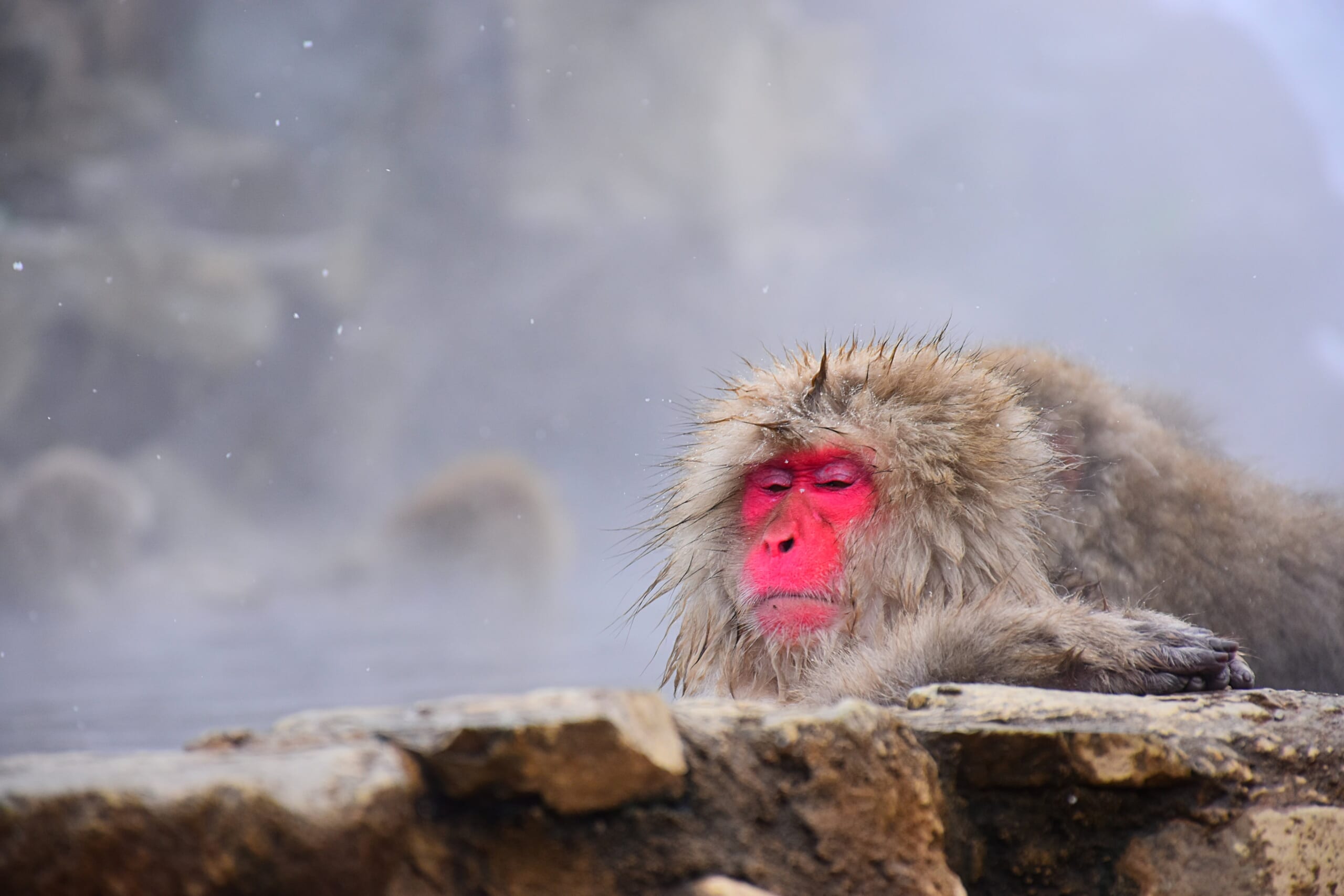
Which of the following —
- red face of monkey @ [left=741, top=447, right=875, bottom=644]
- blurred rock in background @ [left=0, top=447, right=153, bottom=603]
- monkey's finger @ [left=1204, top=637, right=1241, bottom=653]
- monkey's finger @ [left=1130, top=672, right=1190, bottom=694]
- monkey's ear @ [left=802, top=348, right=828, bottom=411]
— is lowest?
monkey's finger @ [left=1130, top=672, right=1190, bottom=694]

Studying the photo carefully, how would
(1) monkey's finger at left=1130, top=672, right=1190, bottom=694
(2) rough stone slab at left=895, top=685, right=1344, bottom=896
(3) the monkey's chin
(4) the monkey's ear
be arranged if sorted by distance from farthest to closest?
(4) the monkey's ear, (3) the monkey's chin, (1) monkey's finger at left=1130, top=672, right=1190, bottom=694, (2) rough stone slab at left=895, top=685, right=1344, bottom=896

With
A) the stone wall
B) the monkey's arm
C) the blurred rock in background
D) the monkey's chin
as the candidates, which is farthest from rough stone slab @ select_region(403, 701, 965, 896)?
the blurred rock in background

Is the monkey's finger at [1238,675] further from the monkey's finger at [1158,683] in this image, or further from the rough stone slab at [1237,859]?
the rough stone slab at [1237,859]

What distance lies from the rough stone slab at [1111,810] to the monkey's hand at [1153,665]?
0.58ft

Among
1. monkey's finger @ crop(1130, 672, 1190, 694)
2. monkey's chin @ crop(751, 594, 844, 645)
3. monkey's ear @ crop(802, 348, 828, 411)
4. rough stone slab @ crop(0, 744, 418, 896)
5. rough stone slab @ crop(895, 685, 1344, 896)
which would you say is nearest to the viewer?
rough stone slab @ crop(0, 744, 418, 896)

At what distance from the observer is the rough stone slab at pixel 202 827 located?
19.2 inches

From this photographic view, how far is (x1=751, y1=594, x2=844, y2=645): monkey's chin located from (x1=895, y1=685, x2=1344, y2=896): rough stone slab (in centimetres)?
51

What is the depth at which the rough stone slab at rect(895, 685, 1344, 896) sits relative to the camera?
798 mm

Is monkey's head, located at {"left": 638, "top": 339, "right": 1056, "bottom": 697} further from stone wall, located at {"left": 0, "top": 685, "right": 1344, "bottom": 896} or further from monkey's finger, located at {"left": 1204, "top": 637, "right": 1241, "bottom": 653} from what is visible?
stone wall, located at {"left": 0, "top": 685, "right": 1344, "bottom": 896}

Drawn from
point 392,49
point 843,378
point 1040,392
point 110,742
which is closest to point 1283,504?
point 1040,392

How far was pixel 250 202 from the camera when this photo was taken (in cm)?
562

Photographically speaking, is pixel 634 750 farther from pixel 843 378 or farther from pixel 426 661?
pixel 426 661

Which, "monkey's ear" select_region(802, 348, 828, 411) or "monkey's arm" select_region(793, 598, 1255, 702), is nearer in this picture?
"monkey's arm" select_region(793, 598, 1255, 702)

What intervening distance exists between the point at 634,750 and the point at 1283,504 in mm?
1808
